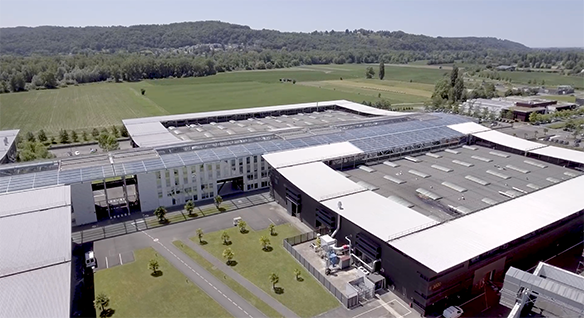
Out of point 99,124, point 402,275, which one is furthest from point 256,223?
point 99,124

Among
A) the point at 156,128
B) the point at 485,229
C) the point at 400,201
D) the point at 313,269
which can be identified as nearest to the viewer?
the point at 485,229

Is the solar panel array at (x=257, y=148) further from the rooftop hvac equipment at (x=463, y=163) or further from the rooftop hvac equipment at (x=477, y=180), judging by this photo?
the rooftop hvac equipment at (x=477, y=180)

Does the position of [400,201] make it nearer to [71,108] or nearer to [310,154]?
[310,154]

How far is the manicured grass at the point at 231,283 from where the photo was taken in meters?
35.6

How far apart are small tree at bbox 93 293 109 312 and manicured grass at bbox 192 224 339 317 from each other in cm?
1310

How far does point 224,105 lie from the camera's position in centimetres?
13500

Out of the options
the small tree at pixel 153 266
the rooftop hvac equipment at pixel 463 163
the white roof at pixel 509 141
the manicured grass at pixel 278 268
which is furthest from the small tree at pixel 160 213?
the white roof at pixel 509 141

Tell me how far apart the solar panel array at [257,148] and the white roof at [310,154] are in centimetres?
279

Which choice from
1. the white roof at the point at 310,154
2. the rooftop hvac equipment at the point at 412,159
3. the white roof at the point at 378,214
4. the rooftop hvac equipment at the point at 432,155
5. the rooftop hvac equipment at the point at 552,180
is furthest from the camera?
the rooftop hvac equipment at the point at 432,155

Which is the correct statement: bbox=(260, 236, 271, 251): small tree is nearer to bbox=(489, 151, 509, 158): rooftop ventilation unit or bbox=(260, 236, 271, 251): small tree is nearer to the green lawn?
bbox=(489, 151, 509, 158): rooftop ventilation unit

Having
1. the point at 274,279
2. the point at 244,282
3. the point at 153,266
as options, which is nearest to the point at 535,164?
the point at 274,279

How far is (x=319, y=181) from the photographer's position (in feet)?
169

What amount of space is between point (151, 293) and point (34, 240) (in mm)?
12545

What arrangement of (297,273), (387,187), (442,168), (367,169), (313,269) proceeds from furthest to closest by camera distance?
(442,168), (367,169), (387,187), (313,269), (297,273)
